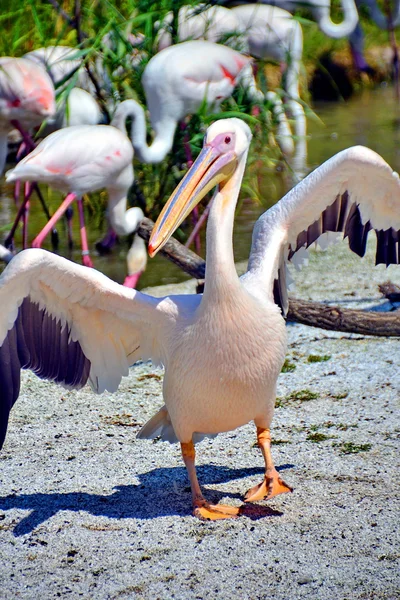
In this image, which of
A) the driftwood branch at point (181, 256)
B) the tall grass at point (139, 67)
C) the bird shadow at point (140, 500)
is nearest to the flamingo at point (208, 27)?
the tall grass at point (139, 67)

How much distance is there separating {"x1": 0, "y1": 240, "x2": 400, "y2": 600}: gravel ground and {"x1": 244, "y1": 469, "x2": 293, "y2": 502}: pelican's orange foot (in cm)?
4

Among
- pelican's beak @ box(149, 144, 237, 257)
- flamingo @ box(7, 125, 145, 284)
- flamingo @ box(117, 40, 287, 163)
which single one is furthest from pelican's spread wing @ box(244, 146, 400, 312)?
flamingo @ box(117, 40, 287, 163)

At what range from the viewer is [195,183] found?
124 inches

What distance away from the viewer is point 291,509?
328 cm

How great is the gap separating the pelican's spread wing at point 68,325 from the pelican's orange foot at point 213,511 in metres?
0.57

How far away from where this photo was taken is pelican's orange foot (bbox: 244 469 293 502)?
3.35 metres

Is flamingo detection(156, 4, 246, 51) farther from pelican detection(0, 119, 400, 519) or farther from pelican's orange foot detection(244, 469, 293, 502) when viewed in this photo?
pelican's orange foot detection(244, 469, 293, 502)

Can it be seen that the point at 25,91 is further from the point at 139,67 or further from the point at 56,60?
the point at 139,67

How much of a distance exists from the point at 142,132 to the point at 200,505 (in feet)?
12.4

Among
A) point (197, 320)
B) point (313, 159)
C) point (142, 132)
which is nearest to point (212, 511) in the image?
point (197, 320)

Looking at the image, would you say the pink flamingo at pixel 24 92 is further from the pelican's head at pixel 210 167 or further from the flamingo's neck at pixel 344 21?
the flamingo's neck at pixel 344 21

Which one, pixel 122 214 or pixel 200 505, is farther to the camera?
pixel 122 214

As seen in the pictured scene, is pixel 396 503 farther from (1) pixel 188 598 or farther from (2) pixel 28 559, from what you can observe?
(2) pixel 28 559

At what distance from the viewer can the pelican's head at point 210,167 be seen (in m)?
3.10
